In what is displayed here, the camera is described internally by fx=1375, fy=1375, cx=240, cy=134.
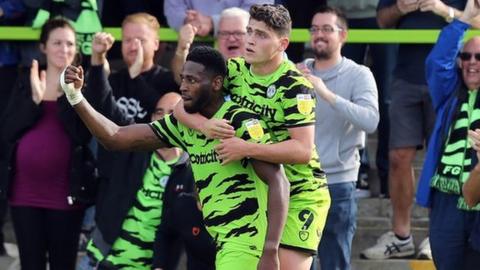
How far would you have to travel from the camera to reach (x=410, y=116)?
9.89 meters

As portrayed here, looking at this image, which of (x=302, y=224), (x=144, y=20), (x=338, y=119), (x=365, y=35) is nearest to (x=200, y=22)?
(x=144, y=20)

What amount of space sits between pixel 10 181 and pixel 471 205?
3199 millimetres

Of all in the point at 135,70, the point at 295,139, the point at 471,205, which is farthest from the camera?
the point at 135,70

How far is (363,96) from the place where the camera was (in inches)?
362

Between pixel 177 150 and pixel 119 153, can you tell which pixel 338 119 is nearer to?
pixel 177 150

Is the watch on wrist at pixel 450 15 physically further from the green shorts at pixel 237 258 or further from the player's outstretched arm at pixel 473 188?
the green shorts at pixel 237 258

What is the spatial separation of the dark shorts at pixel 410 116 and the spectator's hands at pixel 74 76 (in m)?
3.24

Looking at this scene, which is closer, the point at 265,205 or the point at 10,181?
the point at 265,205

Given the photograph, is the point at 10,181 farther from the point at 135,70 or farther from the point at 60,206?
the point at 135,70

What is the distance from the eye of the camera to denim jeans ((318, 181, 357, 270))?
902 centimetres

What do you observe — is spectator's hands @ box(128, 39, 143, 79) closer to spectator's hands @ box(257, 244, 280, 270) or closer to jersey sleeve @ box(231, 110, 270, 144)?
jersey sleeve @ box(231, 110, 270, 144)

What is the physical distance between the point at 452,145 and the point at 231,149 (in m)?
2.25

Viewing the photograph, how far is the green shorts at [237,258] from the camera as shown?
7203 millimetres

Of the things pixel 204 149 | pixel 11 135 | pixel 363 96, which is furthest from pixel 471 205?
pixel 11 135
